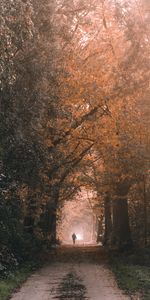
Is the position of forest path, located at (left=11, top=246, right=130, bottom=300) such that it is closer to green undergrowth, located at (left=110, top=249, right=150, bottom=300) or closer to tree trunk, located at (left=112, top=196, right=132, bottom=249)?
green undergrowth, located at (left=110, top=249, right=150, bottom=300)

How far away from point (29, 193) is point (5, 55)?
14.5 meters

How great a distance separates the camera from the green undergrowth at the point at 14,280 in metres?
15.2

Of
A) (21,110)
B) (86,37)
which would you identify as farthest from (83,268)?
(86,37)

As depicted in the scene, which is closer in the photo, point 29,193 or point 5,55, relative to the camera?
point 5,55

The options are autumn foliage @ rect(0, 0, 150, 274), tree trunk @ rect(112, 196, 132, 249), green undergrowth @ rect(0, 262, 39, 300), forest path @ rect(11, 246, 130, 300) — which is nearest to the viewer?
forest path @ rect(11, 246, 130, 300)

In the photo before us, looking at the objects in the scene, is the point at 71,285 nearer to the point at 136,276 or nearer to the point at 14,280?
the point at 14,280

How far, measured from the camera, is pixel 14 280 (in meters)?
18.0

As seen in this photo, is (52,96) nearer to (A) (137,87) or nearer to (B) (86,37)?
(A) (137,87)

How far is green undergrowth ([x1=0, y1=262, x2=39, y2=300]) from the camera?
600 inches

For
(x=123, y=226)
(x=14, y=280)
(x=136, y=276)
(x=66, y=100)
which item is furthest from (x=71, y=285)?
(x=123, y=226)

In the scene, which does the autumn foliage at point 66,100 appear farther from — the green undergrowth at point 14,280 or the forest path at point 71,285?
the forest path at point 71,285

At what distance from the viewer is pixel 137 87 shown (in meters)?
20.5

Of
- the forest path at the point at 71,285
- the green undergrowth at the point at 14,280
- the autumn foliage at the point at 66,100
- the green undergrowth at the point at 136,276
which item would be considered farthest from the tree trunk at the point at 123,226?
the green undergrowth at the point at 14,280

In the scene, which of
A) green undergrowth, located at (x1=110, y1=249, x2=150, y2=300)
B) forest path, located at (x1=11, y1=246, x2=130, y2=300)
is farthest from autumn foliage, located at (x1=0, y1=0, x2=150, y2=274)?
green undergrowth, located at (x1=110, y1=249, x2=150, y2=300)
